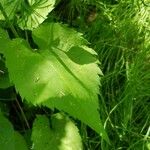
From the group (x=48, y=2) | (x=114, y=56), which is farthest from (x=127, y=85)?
(x=48, y=2)

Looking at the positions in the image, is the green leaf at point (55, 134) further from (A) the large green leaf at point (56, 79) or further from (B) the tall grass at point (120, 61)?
(A) the large green leaf at point (56, 79)

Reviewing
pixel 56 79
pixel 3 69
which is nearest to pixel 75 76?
→ pixel 56 79

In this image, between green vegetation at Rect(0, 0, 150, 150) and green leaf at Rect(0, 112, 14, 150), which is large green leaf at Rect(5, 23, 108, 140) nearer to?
green vegetation at Rect(0, 0, 150, 150)

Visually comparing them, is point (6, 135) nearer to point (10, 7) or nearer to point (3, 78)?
point (3, 78)

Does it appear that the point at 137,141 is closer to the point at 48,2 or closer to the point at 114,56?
the point at 114,56

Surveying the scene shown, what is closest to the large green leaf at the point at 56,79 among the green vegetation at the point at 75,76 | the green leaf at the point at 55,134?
the green vegetation at the point at 75,76

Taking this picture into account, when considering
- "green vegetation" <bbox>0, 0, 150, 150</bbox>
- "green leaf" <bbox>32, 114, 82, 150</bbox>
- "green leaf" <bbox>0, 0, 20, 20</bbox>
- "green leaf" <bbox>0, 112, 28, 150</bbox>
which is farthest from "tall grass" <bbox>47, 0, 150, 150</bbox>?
"green leaf" <bbox>0, 0, 20, 20</bbox>
